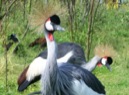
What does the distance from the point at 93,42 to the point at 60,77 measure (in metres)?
3.50

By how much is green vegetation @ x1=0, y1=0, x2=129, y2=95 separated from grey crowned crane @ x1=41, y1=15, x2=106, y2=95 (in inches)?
20.3

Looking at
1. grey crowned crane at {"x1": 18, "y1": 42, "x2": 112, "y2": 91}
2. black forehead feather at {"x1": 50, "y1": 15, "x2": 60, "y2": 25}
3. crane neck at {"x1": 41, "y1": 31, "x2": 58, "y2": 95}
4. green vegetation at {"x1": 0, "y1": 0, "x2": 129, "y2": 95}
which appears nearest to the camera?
crane neck at {"x1": 41, "y1": 31, "x2": 58, "y2": 95}

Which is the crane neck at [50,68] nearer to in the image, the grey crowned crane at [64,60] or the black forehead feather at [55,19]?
the black forehead feather at [55,19]

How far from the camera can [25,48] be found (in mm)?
6945

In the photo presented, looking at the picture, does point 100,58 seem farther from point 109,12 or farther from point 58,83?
point 109,12

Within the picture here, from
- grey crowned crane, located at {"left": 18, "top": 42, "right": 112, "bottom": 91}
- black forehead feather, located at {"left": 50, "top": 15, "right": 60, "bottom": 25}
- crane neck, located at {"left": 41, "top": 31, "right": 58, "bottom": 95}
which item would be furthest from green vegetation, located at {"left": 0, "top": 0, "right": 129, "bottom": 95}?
crane neck, located at {"left": 41, "top": 31, "right": 58, "bottom": 95}

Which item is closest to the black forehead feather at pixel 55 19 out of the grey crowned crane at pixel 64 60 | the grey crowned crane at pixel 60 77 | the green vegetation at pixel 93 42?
the grey crowned crane at pixel 60 77

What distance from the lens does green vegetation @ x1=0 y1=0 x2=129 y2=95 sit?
5281mm

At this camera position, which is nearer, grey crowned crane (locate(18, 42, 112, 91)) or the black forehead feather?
the black forehead feather

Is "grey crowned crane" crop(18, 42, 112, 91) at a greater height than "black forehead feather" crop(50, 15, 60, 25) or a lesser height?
lesser

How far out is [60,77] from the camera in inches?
146

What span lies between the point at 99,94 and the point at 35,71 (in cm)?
131

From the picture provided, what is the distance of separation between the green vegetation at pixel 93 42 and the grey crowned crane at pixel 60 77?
1.70 feet

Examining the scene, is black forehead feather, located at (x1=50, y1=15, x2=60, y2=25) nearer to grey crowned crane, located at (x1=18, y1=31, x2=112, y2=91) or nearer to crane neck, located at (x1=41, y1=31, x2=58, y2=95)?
crane neck, located at (x1=41, y1=31, x2=58, y2=95)
